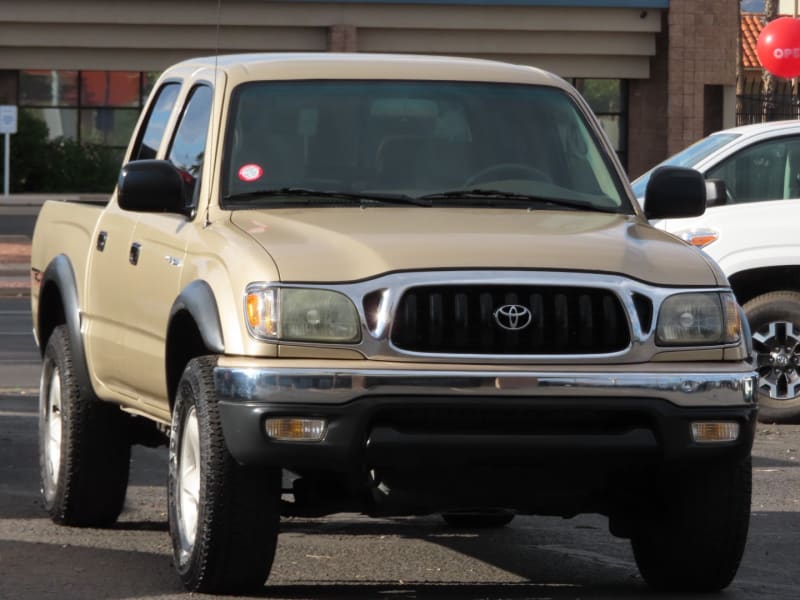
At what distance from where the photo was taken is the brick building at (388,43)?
4372 centimetres

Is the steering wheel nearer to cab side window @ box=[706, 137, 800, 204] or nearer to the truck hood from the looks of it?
the truck hood

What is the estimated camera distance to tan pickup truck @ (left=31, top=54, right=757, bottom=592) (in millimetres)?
6137

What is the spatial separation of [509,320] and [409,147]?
4.31 ft

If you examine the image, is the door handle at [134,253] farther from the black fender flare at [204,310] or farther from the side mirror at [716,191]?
the side mirror at [716,191]

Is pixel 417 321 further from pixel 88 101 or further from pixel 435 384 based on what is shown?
pixel 88 101

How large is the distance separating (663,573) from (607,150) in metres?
1.62

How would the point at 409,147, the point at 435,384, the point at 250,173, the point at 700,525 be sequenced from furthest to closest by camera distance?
1. the point at 409,147
2. the point at 250,173
3. the point at 700,525
4. the point at 435,384

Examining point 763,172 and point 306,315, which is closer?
point 306,315

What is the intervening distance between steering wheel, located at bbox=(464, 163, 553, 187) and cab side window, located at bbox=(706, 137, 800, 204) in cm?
539

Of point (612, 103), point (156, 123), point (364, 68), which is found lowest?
point (156, 123)

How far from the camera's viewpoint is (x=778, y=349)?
488 inches

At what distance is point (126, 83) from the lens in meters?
45.8

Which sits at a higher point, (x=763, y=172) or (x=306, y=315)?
(x=763, y=172)

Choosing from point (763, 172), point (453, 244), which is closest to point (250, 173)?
point (453, 244)
